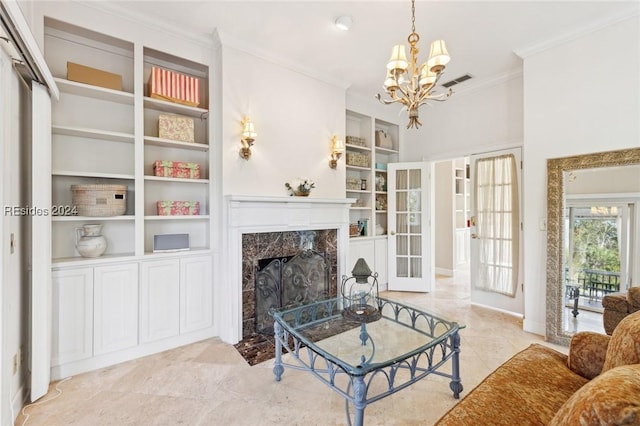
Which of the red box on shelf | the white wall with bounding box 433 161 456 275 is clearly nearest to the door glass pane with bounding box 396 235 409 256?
the white wall with bounding box 433 161 456 275

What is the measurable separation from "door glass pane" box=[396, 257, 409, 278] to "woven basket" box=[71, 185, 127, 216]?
3819 millimetres

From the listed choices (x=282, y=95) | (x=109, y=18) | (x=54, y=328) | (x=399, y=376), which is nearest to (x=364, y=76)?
(x=282, y=95)

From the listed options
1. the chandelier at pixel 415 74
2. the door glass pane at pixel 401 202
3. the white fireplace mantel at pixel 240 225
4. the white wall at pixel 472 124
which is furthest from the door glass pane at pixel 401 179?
the chandelier at pixel 415 74

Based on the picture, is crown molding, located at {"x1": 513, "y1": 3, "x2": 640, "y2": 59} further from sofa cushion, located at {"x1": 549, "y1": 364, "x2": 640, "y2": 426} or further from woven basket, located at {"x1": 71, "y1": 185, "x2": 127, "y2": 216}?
woven basket, located at {"x1": 71, "y1": 185, "x2": 127, "y2": 216}

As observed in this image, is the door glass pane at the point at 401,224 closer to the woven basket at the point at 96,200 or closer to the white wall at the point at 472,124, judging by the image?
the white wall at the point at 472,124

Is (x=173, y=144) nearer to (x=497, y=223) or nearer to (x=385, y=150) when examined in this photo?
(x=385, y=150)

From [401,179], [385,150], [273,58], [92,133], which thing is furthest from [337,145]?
[92,133]

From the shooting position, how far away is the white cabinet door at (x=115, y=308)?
234 cm

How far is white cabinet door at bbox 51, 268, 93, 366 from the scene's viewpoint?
2.19 meters

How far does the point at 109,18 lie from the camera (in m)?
2.47

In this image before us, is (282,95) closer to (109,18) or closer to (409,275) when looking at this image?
(109,18)

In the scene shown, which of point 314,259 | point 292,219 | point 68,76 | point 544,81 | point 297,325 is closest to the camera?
point 297,325

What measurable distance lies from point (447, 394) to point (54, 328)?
9.59ft

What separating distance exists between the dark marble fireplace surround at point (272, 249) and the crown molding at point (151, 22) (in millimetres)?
2015
